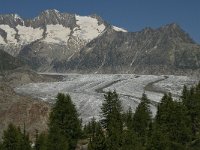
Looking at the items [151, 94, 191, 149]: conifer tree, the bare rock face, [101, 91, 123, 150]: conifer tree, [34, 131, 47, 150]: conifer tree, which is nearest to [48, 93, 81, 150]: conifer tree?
[34, 131, 47, 150]: conifer tree

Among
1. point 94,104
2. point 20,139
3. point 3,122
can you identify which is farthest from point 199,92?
point 94,104

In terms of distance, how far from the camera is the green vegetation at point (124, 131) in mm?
63031

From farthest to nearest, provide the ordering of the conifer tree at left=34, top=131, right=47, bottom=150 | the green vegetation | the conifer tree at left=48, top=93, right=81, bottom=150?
the conifer tree at left=48, top=93, right=81, bottom=150 → the conifer tree at left=34, top=131, right=47, bottom=150 → the green vegetation

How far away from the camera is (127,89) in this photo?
196 metres

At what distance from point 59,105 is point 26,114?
2109 cm

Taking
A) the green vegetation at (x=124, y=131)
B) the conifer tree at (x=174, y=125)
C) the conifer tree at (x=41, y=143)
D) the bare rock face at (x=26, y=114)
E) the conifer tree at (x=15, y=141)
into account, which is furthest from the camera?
the bare rock face at (x=26, y=114)

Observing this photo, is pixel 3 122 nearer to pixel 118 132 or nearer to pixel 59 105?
pixel 59 105

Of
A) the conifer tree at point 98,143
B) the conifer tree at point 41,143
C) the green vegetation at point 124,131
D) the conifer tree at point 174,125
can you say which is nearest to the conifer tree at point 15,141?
the green vegetation at point 124,131

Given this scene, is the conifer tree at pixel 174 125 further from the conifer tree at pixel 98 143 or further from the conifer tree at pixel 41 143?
the conifer tree at pixel 41 143

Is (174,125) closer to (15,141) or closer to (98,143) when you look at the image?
(98,143)

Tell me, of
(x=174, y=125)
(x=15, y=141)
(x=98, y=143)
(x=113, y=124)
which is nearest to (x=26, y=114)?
(x=15, y=141)

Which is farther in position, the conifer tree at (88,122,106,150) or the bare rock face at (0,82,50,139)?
the bare rock face at (0,82,50,139)

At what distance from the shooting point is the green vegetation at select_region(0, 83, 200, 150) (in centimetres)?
6303

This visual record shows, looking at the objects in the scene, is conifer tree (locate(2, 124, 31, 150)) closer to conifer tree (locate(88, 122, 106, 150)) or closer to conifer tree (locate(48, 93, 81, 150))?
conifer tree (locate(48, 93, 81, 150))
